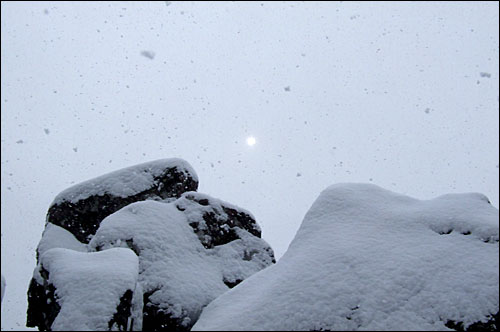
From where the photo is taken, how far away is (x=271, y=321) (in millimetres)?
5320

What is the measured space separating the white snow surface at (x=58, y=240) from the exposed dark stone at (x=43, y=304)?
9.94 feet

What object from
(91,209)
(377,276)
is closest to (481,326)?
(377,276)

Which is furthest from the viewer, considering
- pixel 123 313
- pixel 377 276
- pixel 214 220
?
pixel 214 220

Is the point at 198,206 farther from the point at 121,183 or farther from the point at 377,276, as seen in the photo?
the point at 377,276

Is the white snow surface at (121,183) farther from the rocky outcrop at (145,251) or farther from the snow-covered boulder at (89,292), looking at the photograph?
the snow-covered boulder at (89,292)

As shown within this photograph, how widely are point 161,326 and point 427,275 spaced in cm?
446

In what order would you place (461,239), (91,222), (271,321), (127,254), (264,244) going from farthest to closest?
(91,222) → (264,244) → (127,254) → (461,239) → (271,321)

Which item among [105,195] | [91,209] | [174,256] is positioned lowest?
[174,256]

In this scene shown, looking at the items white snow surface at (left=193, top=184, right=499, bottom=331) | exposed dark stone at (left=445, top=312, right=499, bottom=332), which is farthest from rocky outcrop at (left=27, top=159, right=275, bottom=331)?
exposed dark stone at (left=445, top=312, right=499, bottom=332)

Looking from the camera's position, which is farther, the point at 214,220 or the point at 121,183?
the point at 121,183

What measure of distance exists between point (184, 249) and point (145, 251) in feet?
2.89

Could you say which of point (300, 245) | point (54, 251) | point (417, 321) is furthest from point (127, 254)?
point (417, 321)

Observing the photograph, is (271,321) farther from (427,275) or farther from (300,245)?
(427,275)

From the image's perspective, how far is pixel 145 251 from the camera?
8.31 meters
